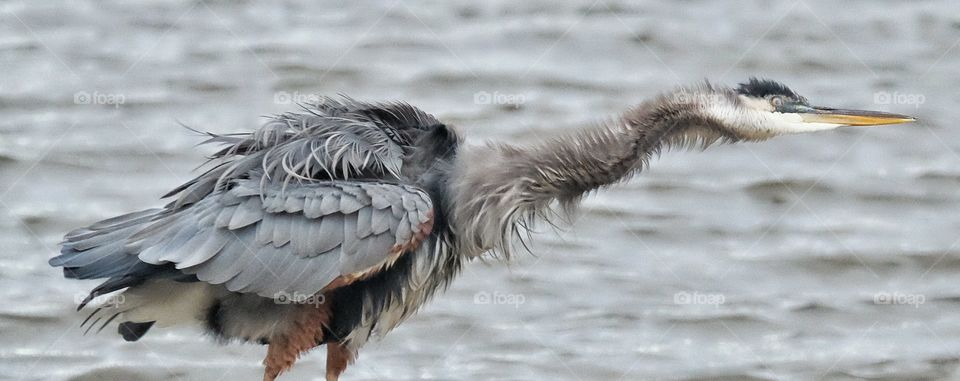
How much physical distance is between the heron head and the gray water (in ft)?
6.61

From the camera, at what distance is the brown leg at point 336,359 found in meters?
7.58

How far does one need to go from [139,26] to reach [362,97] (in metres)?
2.37

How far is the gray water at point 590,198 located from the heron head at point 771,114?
79.4 inches

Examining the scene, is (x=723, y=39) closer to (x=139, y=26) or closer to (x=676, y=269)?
(x=676, y=269)

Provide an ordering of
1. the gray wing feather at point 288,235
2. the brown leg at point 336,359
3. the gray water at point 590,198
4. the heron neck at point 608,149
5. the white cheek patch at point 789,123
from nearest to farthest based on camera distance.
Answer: the gray wing feather at point 288,235 < the heron neck at point 608,149 < the white cheek patch at point 789,123 < the brown leg at point 336,359 < the gray water at point 590,198

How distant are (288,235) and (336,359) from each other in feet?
3.33

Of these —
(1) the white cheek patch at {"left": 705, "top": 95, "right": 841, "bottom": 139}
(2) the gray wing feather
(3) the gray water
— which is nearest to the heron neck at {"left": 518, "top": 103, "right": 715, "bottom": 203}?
(1) the white cheek patch at {"left": 705, "top": 95, "right": 841, "bottom": 139}

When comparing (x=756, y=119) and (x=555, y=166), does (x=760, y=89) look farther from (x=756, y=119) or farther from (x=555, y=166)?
(x=555, y=166)

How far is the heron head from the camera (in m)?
7.17

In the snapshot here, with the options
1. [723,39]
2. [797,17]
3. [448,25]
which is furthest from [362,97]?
[797,17]

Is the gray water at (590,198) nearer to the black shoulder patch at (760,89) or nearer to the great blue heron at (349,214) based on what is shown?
the great blue heron at (349,214)

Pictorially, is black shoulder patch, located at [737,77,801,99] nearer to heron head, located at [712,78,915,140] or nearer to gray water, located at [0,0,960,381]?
heron head, located at [712,78,915,140]

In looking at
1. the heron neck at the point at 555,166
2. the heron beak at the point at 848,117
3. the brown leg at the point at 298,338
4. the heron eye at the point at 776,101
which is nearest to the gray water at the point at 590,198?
the brown leg at the point at 298,338

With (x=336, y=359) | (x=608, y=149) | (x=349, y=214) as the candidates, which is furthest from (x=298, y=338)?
(x=608, y=149)
